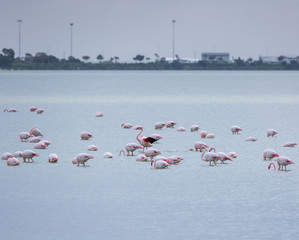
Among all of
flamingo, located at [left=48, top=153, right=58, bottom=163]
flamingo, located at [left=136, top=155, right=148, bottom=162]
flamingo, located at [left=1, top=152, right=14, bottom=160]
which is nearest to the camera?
flamingo, located at [left=48, top=153, right=58, bottom=163]

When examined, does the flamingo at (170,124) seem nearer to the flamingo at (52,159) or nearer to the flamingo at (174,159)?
the flamingo at (174,159)

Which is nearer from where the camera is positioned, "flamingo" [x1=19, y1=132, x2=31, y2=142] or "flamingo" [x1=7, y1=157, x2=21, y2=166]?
"flamingo" [x1=7, y1=157, x2=21, y2=166]

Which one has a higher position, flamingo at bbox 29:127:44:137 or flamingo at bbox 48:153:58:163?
flamingo at bbox 29:127:44:137

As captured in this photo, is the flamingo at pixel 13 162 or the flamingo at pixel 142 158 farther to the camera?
the flamingo at pixel 142 158

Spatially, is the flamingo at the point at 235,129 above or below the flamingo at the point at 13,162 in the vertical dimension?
above

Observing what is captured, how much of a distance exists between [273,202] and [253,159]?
20.6ft

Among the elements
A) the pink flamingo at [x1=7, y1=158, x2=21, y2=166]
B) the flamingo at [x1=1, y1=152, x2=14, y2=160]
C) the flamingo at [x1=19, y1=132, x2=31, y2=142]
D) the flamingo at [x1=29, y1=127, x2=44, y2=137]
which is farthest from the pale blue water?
the flamingo at [x1=29, y1=127, x2=44, y2=137]

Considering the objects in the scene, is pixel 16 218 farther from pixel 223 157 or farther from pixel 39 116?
pixel 39 116

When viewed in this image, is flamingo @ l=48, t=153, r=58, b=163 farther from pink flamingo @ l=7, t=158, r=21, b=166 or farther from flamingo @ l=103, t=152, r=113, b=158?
flamingo @ l=103, t=152, r=113, b=158

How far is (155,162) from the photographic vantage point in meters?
20.7

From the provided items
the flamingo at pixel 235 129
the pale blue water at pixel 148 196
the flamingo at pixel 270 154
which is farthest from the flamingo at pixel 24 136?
the flamingo at pixel 270 154

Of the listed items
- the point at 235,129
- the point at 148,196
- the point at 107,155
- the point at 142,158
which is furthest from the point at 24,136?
the point at 148,196

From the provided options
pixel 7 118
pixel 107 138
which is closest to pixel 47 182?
pixel 107 138

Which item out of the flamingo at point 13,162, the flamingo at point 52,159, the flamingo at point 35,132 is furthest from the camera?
the flamingo at point 35,132
